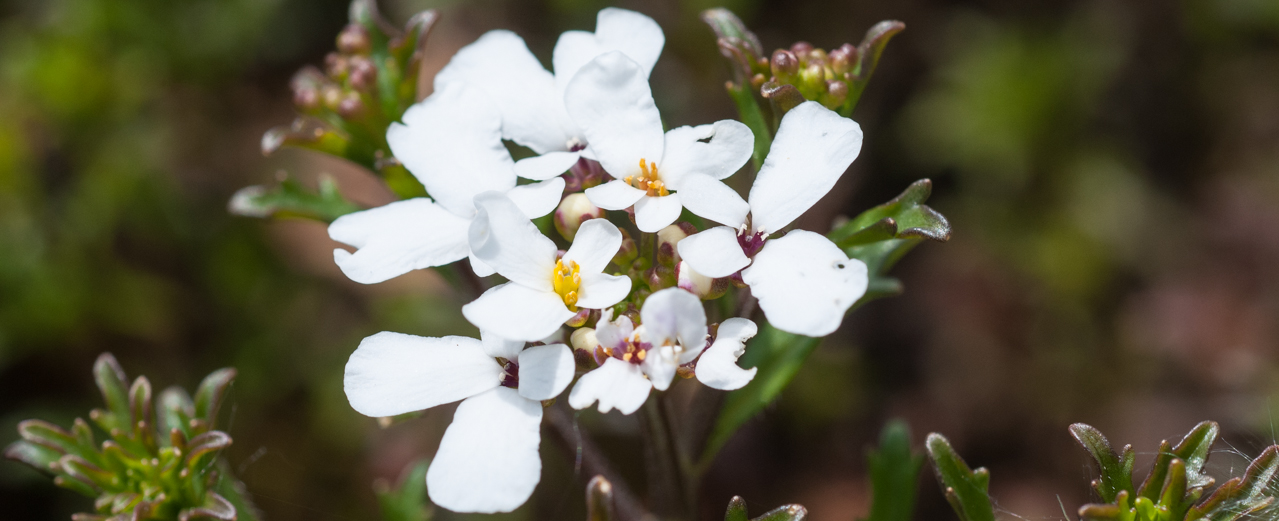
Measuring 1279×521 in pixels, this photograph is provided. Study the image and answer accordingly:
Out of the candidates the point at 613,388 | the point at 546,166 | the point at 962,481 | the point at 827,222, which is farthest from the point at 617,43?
the point at 827,222

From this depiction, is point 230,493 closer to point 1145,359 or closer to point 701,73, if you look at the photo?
point 701,73

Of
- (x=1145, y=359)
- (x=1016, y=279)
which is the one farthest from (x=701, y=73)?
(x=1145, y=359)

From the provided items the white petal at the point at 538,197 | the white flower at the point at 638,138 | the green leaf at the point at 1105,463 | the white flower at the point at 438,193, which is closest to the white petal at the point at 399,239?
the white flower at the point at 438,193

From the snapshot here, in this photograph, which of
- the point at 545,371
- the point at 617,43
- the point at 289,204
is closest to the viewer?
the point at 545,371

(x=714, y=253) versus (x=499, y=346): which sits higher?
(x=714, y=253)

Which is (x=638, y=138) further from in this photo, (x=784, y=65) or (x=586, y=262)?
(x=784, y=65)

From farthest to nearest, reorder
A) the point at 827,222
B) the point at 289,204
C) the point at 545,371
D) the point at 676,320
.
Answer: the point at 827,222, the point at 289,204, the point at 545,371, the point at 676,320

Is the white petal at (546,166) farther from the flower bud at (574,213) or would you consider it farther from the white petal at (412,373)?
the white petal at (412,373)
